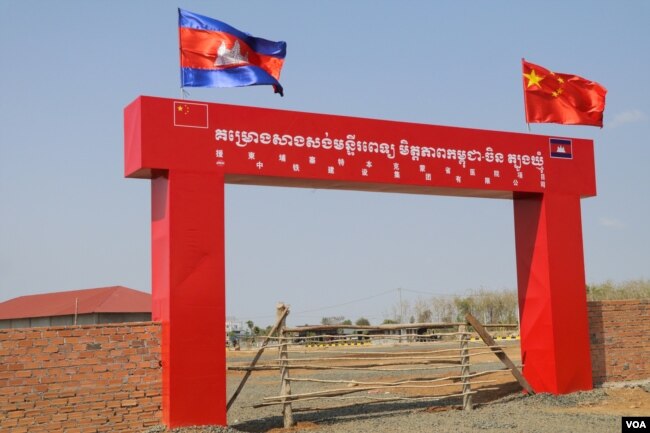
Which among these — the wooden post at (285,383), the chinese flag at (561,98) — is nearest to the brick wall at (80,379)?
the wooden post at (285,383)

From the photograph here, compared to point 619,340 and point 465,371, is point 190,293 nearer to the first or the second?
point 465,371

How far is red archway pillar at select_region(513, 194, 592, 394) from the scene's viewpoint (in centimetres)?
1202

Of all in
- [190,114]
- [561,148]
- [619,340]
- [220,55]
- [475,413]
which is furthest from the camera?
[619,340]

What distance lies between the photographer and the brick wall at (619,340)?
12719mm

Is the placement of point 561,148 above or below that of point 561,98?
below

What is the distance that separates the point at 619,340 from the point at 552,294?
6.02ft

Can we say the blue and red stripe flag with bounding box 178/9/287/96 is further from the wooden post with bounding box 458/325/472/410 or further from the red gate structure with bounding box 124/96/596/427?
the wooden post with bounding box 458/325/472/410

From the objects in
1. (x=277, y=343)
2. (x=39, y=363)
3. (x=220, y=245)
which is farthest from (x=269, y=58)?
(x=39, y=363)

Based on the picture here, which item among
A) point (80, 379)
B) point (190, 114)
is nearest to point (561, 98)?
point (190, 114)

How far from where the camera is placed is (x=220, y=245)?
971 cm

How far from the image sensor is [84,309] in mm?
27375

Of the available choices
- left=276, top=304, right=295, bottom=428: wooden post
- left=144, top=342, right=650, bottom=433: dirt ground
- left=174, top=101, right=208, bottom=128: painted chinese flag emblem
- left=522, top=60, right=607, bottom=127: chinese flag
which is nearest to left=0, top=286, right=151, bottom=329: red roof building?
left=144, top=342, right=650, bottom=433: dirt ground

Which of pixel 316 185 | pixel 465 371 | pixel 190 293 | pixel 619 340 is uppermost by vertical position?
pixel 316 185

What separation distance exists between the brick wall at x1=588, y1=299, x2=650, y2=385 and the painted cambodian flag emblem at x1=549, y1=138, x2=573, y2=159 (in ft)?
8.08
